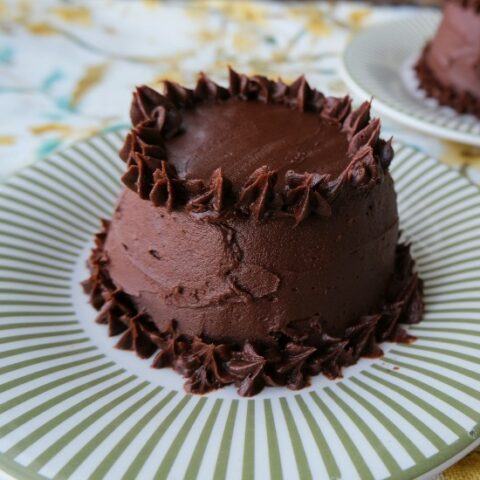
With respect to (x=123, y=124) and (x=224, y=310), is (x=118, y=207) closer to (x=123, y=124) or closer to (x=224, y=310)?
(x=224, y=310)

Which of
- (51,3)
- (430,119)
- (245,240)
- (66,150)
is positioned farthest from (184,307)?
(51,3)

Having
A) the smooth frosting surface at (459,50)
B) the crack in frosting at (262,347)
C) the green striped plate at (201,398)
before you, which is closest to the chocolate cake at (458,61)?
the smooth frosting surface at (459,50)

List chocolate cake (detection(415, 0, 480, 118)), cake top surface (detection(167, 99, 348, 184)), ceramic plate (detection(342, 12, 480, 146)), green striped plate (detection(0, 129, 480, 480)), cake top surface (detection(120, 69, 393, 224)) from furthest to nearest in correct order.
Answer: chocolate cake (detection(415, 0, 480, 118)), ceramic plate (detection(342, 12, 480, 146)), cake top surface (detection(167, 99, 348, 184)), cake top surface (detection(120, 69, 393, 224)), green striped plate (detection(0, 129, 480, 480))

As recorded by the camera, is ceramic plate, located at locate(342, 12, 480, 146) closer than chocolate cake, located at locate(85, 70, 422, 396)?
No

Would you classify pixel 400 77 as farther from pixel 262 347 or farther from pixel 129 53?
pixel 262 347

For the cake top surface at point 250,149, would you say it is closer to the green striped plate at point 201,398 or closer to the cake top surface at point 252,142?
the cake top surface at point 252,142

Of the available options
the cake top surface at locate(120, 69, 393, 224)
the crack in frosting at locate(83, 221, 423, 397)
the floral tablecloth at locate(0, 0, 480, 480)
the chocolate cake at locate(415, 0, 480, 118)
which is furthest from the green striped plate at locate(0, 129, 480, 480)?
the chocolate cake at locate(415, 0, 480, 118)

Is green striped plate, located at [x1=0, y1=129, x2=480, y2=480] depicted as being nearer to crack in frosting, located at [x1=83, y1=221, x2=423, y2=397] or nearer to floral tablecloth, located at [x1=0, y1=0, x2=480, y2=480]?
crack in frosting, located at [x1=83, y1=221, x2=423, y2=397]
